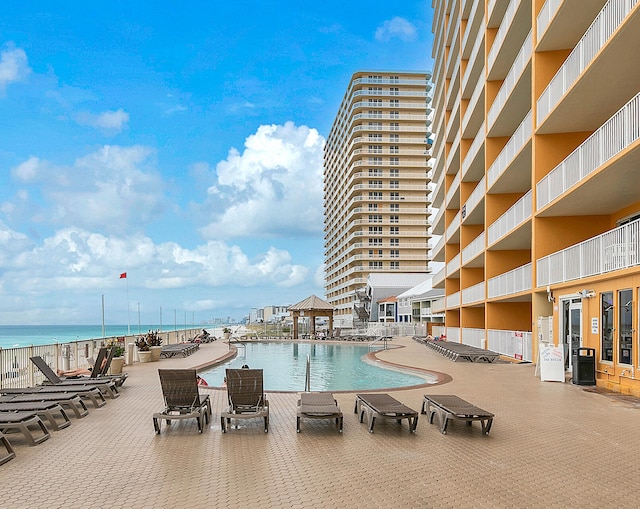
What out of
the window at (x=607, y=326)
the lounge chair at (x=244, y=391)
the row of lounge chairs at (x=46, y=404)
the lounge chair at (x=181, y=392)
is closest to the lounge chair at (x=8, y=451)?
the row of lounge chairs at (x=46, y=404)

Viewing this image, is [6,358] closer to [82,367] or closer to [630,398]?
[82,367]

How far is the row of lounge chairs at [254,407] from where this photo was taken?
848 cm

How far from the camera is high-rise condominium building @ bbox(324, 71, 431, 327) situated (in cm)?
9019

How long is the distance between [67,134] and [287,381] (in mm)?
38807

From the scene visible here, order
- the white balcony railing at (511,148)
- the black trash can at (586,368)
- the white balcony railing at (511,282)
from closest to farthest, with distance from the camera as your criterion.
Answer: the black trash can at (586,368) < the white balcony railing at (511,148) < the white balcony railing at (511,282)

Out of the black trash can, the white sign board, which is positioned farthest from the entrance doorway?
the black trash can

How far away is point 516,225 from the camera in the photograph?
2103 cm

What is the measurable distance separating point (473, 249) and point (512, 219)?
8.51m

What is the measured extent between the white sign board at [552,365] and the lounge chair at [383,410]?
6942 millimetres

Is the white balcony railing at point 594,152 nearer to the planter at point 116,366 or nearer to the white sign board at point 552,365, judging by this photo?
the white sign board at point 552,365

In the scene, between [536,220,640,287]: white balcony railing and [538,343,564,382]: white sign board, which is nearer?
[536,220,640,287]: white balcony railing

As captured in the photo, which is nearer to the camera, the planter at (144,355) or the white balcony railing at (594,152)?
the white balcony railing at (594,152)

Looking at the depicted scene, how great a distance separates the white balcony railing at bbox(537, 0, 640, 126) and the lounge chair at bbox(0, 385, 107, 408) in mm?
14106

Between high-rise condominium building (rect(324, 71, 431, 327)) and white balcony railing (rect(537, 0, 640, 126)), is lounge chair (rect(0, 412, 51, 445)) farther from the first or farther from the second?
high-rise condominium building (rect(324, 71, 431, 327))
